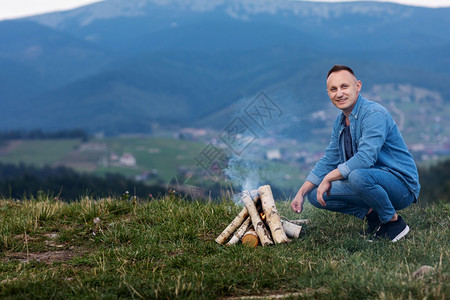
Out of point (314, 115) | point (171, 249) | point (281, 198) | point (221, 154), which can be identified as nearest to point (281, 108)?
point (221, 154)

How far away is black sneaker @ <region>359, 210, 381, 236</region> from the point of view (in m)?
5.85

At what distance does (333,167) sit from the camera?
236 inches

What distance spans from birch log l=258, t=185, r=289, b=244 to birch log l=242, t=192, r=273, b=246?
0.08 meters

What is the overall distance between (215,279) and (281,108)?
6602 millimetres

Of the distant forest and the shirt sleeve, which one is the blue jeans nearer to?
the shirt sleeve

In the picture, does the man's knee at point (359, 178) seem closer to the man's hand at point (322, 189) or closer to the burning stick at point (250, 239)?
the man's hand at point (322, 189)

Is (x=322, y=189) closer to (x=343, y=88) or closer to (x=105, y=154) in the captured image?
(x=343, y=88)

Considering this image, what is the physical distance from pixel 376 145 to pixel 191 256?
2.26 m

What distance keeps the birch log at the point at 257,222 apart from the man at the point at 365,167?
A: 17.8 inches

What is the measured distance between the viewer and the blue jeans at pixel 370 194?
519 centimetres

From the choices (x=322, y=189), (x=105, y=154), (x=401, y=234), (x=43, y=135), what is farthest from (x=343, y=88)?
(x=43, y=135)

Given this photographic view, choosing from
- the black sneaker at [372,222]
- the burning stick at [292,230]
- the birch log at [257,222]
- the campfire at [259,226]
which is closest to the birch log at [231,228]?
the campfire at [259,226]

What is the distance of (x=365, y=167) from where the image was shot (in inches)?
210

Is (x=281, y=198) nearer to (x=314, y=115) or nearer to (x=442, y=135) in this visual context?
(x=314, y=115)
